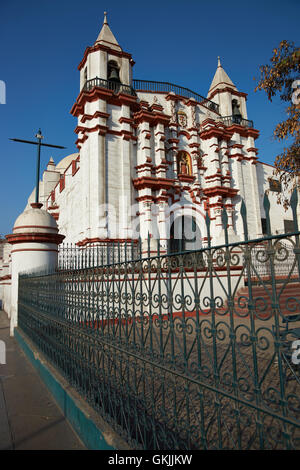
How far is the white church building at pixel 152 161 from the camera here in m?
12.1

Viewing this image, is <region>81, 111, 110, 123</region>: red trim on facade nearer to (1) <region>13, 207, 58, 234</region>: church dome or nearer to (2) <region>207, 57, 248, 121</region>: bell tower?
(1) <region>13, 207, 58, 234</region>: church dome

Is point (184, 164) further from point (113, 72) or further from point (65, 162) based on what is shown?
point (65, 162)

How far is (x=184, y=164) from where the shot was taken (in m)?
15.4

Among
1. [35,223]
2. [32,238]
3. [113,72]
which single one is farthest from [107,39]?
[32,238]

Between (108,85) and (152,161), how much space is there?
3.94 metres

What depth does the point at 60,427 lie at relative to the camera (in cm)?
280

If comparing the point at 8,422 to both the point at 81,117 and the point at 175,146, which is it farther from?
the point at 175,146

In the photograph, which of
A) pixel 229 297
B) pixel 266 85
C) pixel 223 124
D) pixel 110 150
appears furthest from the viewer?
pixel 223 124

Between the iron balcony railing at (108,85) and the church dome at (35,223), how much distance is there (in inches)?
295

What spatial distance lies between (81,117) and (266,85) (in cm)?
869

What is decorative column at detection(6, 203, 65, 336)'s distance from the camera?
6.98 m

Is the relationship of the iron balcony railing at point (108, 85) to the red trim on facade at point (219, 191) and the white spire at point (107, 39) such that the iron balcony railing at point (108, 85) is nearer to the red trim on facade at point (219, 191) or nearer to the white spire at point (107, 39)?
the white spire at point (107, 39)

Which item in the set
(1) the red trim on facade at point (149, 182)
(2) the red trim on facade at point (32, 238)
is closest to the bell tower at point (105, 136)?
(1) the red trim on facade at point (149, 182)

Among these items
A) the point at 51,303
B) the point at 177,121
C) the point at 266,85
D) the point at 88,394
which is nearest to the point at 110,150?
the point at 177,121
